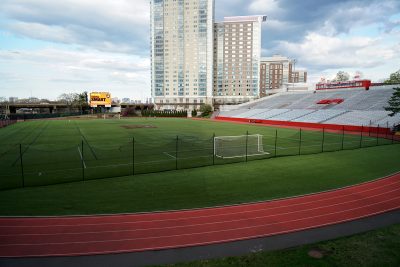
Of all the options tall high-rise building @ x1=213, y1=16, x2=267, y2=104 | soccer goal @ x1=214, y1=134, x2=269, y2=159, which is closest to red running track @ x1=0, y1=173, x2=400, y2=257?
soccer goal @ x1=214, y1=134, x2=269, y2=159

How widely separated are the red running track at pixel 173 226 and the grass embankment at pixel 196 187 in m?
0.93

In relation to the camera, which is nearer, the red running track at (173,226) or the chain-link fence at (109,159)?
the red running track at (173,226)

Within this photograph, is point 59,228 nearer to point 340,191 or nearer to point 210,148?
point 340,191

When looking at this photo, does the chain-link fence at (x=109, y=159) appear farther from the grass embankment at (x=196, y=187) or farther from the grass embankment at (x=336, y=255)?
the grass embankment at (x=336, y=255)

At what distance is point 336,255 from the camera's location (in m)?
8.25

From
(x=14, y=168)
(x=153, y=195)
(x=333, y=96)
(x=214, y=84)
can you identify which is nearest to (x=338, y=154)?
(x=153, y=195)

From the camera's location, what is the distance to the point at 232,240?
30.4 feet

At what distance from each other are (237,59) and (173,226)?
156m

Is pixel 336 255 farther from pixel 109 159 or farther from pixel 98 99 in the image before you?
pixel 98 99

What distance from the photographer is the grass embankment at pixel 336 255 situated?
25.7 ft

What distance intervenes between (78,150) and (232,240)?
22.3m

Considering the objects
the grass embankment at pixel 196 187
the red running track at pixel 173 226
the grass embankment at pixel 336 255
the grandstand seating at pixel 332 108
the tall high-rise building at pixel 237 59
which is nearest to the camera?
the grass embankment at pixel 336 255

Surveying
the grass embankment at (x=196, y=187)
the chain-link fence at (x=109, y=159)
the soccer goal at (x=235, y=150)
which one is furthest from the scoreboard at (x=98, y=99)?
the grass embankment at (x=196, y=187)

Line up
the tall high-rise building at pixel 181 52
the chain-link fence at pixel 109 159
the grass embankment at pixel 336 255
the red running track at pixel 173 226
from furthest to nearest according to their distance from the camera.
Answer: the tall high-rise building at pixel 181 52, the chain-link fence at pixel 109 159, the red running track at pixel 173 226, the grass embankment at pixel 336 255
